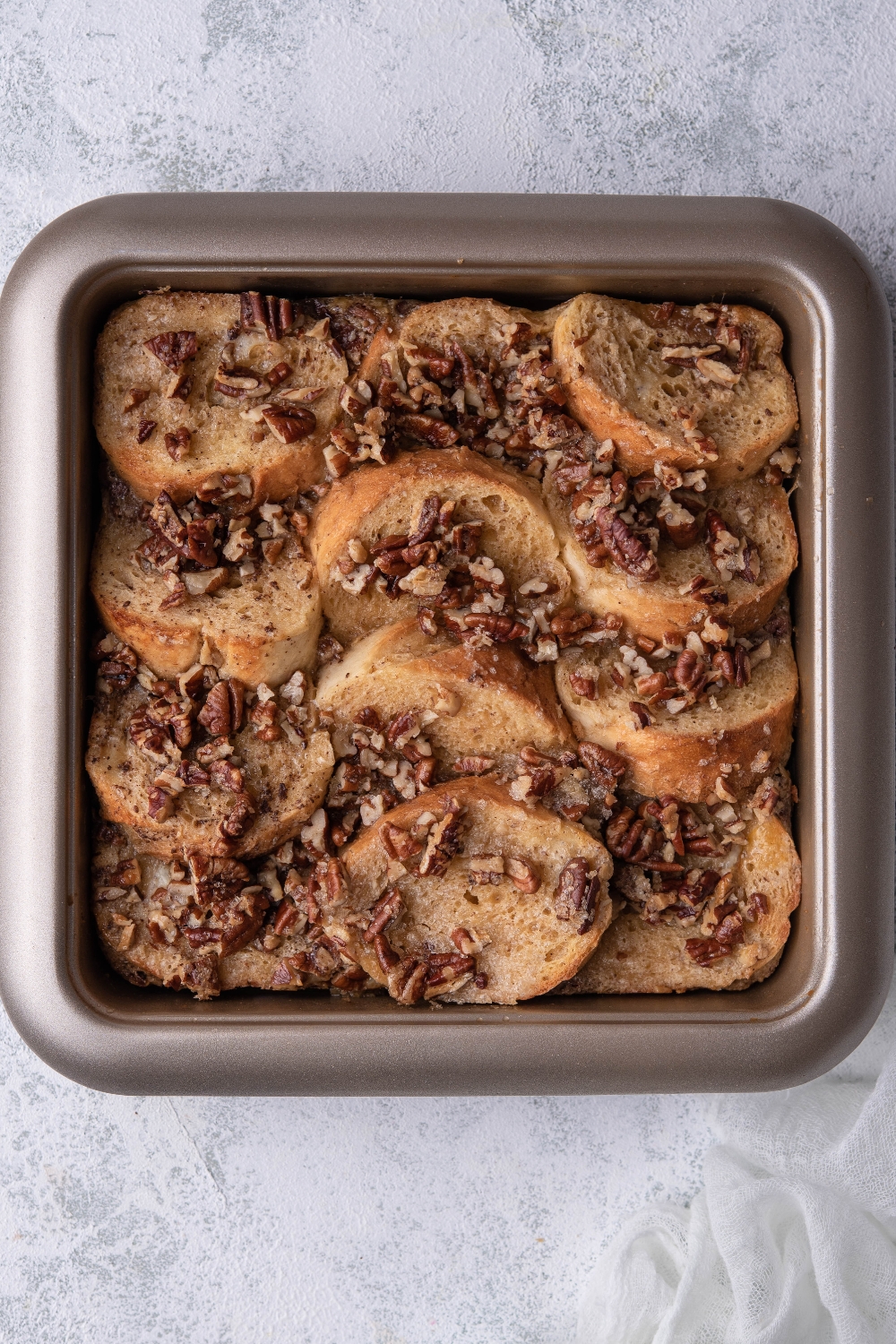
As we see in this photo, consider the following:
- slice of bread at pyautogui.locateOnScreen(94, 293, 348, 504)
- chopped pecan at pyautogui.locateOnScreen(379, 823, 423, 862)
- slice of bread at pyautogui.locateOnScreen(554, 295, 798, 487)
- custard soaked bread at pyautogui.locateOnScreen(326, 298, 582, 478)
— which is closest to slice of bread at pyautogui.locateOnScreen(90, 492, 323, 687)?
slice of bread at pyautogui.locateOnScreen(94, 293, 348, 504)

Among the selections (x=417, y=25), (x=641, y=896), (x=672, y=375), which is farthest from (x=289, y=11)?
(x=641, y=896)

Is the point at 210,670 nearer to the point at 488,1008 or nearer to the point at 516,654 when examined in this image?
the point at 516,654

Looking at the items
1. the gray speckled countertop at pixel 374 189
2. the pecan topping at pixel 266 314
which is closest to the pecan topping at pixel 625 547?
the pecan topping at pixel 266 314

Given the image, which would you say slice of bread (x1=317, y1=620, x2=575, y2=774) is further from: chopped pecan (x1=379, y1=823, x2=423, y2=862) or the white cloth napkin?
the white cloth napkin

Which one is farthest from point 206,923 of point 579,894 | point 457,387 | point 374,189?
point 374,189

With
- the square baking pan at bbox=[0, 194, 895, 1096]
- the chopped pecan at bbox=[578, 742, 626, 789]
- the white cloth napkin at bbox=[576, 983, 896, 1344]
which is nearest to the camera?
the square baking pan at bbox=[0, 194, 895, 1096]

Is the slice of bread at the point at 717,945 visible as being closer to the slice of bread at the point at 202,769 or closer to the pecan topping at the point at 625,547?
the pecan topping at the point at 625,547

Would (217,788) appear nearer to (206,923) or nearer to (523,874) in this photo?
(206,923)
